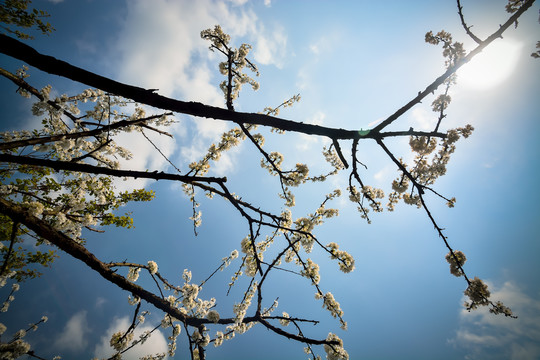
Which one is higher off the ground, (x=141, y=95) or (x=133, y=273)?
(x=141, y=95)

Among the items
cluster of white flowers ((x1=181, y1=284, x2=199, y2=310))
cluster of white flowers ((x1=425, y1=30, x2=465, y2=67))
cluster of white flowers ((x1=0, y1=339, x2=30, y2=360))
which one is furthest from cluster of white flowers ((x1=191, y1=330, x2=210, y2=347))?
cluster of white flowers ((x1=425, y1=30, x2=465, y2=67))

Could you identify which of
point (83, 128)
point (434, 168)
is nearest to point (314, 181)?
point (434, 168)

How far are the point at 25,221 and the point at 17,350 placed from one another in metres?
3.72

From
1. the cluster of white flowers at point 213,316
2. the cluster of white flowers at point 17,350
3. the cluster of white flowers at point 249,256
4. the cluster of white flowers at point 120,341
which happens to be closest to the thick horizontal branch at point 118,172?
the cluster of white flowers at point 249,256

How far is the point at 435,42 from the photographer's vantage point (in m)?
3.62

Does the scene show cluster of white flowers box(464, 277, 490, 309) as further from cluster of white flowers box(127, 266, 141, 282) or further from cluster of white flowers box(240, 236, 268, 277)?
cluster of white flowers box(127, 266, 141, 282)

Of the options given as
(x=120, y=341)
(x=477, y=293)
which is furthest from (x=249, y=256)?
(x=477, y=293)

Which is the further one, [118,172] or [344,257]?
[344,257]

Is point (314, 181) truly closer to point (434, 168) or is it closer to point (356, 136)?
point (434, 168)

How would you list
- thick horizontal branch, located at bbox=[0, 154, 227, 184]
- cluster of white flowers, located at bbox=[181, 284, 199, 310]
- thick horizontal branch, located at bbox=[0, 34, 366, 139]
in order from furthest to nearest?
cluster of white flowers, located at bbox=[181, 284, 199, 310] < thick horizontal branch, located at bbox=[0, 154, 227, 184] < thick horizontal branch, located at bbox=[0, 34, 366, 139]

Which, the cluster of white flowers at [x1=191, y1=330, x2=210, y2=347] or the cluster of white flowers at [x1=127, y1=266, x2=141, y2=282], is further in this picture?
the cluster of white flowers at [x1=127, y1=266, x2=141, y2=282]

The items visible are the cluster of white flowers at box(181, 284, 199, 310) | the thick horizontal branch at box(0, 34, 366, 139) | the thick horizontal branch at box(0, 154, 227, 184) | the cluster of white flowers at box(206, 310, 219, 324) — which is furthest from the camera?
the cluster of white flowers at box(181, 284, 199, 310)

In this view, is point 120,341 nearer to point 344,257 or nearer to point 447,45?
point 344,257

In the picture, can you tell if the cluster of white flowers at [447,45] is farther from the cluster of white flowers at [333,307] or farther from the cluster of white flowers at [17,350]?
the cluster of white flowers at [17,350]
